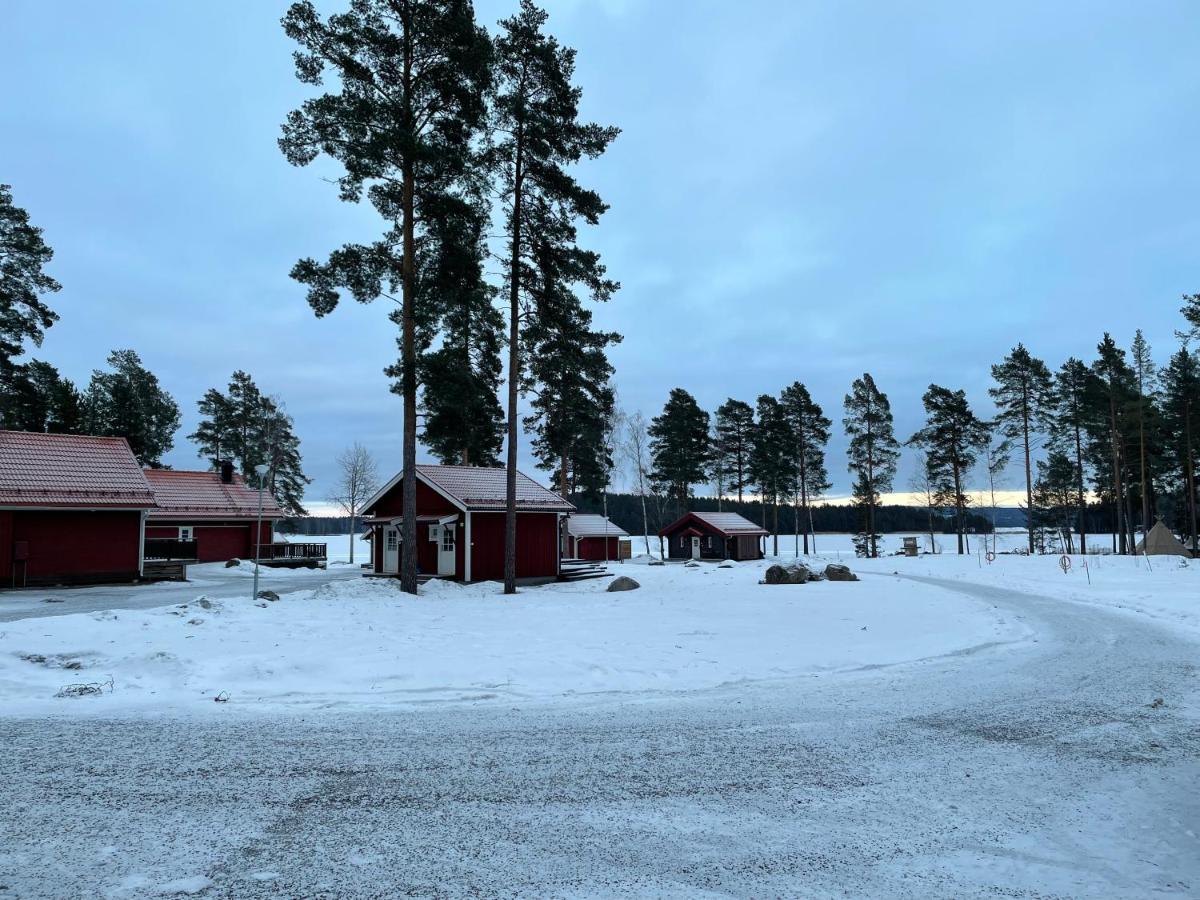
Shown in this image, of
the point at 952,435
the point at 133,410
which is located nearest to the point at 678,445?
the point at 952,435

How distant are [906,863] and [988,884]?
404 mm

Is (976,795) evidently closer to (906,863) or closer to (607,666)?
(906,863)

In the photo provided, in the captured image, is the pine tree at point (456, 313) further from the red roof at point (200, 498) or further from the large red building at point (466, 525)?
the red roof at point (200, 498)

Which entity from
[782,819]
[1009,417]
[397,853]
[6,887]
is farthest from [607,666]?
[1009,417]

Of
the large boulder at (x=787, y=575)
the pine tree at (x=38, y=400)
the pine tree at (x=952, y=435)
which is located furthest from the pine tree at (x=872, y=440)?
the pine tree at (x=38, y=400)

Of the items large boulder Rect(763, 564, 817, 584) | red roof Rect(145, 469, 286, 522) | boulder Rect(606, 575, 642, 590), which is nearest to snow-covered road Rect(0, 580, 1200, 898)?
boulder Rect(606, 575, 642, 590)

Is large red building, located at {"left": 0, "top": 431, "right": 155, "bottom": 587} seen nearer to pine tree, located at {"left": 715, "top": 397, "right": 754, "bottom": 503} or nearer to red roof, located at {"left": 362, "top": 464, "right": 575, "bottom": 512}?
red roof, located at {"left": 362, "top": 464, "right": 575, "bottom": 512}

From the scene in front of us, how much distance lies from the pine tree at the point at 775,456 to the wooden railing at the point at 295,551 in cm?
3647

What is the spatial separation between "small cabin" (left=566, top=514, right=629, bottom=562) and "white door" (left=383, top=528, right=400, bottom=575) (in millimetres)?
20138

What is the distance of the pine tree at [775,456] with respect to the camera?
188 feet

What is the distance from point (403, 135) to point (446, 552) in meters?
15.1

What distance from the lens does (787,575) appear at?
2705 cm

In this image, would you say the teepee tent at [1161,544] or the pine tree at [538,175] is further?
the teepee tent at [1161,544]

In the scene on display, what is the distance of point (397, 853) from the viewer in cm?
380
